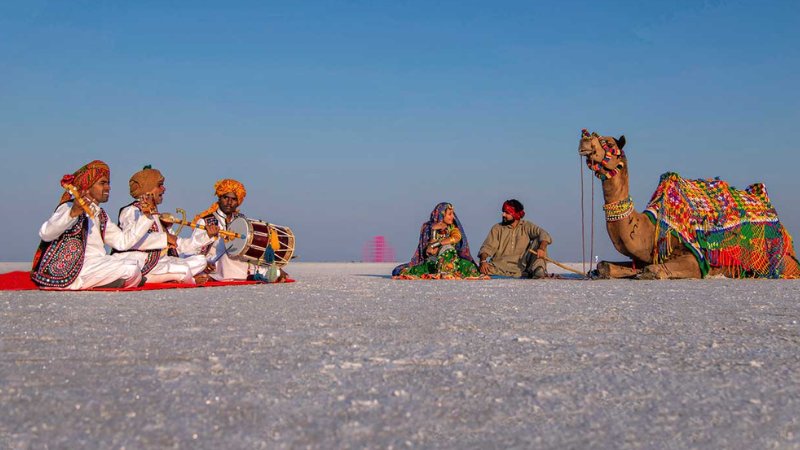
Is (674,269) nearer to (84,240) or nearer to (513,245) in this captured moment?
(513,245)

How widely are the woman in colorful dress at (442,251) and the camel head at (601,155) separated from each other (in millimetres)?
2137

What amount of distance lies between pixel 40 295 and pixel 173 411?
5.35 m

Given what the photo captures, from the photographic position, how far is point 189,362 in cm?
359

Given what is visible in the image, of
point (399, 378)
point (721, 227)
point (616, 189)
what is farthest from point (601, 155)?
point (399, 378)

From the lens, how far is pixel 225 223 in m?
9.98

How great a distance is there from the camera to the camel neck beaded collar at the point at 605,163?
10.5 meters

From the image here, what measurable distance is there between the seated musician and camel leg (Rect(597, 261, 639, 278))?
4294 millimetres

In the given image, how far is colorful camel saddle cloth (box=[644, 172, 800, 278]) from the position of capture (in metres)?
10.5

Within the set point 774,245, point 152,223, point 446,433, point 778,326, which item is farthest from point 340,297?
point 774,245

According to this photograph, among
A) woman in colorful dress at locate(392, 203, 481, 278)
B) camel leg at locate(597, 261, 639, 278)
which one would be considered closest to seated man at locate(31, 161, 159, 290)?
woman in colorful dress at locate(392, 203, 481, 278)

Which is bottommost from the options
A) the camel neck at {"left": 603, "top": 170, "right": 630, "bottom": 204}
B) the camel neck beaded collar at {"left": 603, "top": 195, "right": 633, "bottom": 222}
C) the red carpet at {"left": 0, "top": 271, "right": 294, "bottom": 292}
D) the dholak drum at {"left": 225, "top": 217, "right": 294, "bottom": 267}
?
the red carpet at {"left": 0, "top": 271, "right": 294, "bottom": 292}

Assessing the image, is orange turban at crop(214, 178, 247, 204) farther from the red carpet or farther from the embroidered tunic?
the embroidered tunic

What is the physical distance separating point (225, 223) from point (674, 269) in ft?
18.8

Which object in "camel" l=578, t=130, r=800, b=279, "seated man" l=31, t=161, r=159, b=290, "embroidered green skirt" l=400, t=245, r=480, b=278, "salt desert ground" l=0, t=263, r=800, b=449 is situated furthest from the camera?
"embroidered green skirt" l=400, t=245, r=480, b=278
